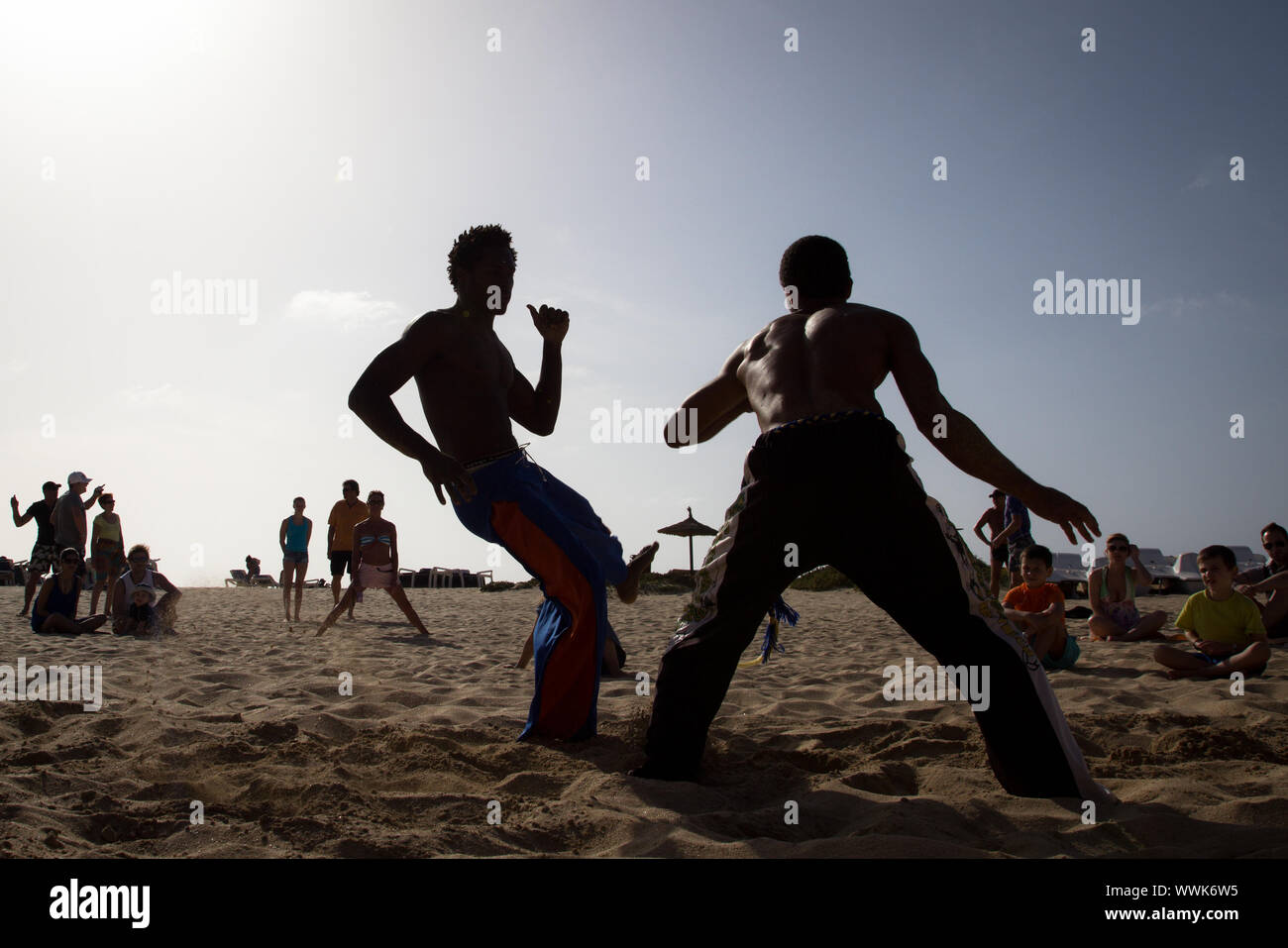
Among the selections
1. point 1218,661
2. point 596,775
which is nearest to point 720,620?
point 596,775

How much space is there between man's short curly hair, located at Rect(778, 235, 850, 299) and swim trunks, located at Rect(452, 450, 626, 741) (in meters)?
1.27

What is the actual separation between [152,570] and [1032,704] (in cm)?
879

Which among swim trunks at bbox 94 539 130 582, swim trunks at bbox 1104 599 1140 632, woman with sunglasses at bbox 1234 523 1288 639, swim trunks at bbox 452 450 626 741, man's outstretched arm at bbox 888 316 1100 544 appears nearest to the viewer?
man's outstretched arm at bbox 888 316 1100 544

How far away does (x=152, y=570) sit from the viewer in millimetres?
8727

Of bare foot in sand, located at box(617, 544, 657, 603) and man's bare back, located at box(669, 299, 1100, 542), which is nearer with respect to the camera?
man's bare back, located at box(669, 299, 1100, 542)

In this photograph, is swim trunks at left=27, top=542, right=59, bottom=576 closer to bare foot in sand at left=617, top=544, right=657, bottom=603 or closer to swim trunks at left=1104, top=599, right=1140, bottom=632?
bare foot in sand at left=617, top=544, right=657, bottom=603

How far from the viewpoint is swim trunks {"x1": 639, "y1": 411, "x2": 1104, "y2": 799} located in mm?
2377

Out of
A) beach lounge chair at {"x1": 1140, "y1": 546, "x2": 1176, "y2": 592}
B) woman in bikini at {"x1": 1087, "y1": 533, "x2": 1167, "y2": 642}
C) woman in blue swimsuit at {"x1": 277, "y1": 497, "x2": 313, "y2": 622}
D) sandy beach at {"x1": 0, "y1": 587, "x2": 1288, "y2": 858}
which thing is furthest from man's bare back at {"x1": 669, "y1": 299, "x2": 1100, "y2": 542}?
beach lounge chair at {"x1": 1140, "y1": 546, "x2": 1176, "y2": 592}

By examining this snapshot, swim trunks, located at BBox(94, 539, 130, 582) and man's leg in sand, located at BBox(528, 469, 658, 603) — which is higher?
man's leg in sand, located at BBox(528, 469, 658, 603)

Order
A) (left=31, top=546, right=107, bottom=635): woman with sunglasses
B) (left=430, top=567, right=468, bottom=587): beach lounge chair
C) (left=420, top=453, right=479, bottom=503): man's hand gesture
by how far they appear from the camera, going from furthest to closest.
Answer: (left=430, top=567, right=468, bottom=587): beach lounge chair < (left=31, top=546, right=107, bottom=635): woman with sunglasses < (left=420, top=453, right=479, bottom=503): man's hand gesture

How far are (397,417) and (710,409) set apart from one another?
1136 millimetres

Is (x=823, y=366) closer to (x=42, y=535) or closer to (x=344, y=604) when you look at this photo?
(x=344, y=604)
